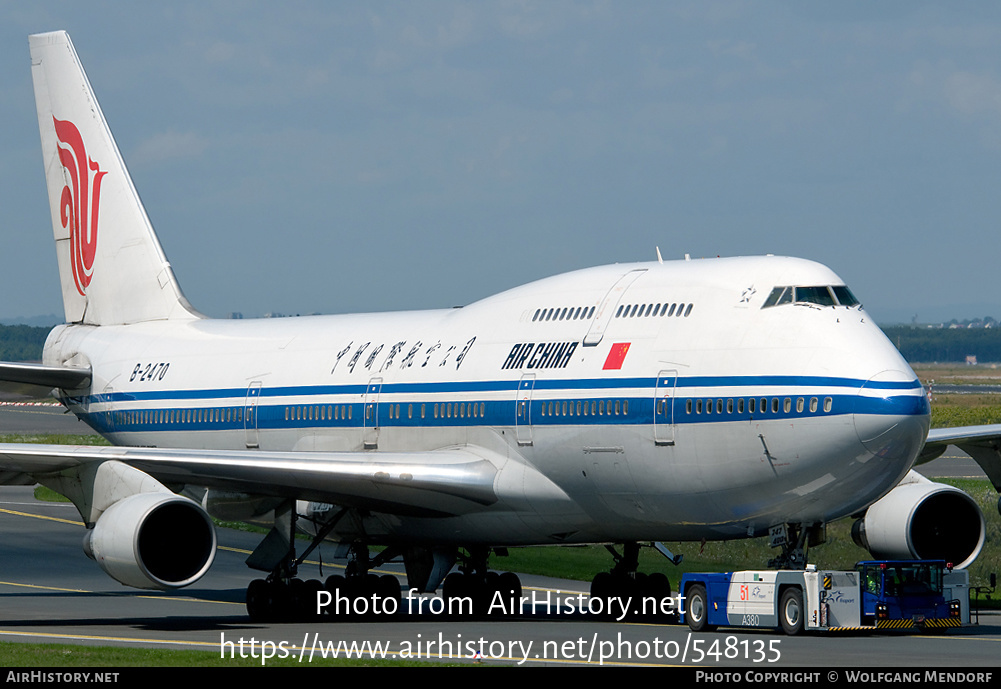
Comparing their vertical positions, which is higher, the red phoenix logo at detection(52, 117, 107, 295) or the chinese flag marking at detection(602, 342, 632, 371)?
the red phoenix logo at detection(52, 117, 107, 295)

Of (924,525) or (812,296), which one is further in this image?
(924,525)

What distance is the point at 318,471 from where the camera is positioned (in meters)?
28.4

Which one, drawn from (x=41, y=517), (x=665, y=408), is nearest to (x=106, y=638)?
(x=665, y=408)

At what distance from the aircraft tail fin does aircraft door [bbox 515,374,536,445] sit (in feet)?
44.2

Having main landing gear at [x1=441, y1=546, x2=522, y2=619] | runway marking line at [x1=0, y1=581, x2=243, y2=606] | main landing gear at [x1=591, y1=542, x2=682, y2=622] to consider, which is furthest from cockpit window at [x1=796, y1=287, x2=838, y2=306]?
runway marking line at [x1=0, y1=581, x2=243, y2=606]

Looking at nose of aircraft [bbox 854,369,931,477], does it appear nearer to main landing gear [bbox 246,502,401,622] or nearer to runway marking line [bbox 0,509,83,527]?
main landing gear [bbox 246,502,401,622]

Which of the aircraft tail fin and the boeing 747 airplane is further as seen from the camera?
the aircraft tail fin

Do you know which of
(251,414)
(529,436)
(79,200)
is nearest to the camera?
(529,436)

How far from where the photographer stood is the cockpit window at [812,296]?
997 inches

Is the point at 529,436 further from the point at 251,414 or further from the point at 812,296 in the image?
the point at 251,414

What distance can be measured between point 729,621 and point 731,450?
265 cm

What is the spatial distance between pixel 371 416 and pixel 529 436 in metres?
4.77

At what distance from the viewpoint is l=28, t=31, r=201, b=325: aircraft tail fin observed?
131 feet
